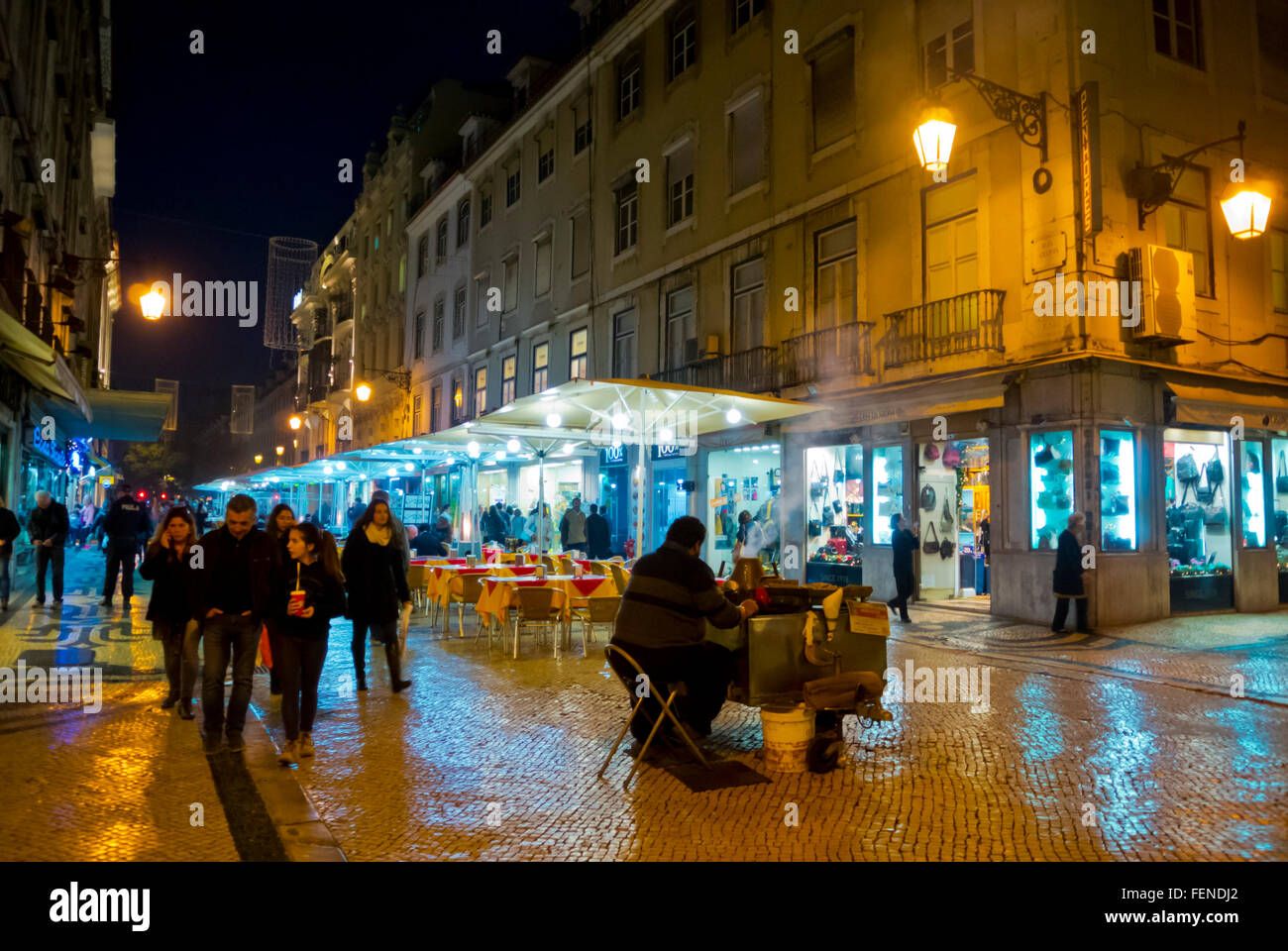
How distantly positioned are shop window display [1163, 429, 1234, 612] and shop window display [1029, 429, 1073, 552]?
1749 millimetres

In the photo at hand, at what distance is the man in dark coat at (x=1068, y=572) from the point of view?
11242 millimetres

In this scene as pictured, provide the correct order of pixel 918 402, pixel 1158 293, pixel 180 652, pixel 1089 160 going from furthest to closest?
pixel 918 402, pixel 1158 293, pixel 1089 160, pixel 180 652

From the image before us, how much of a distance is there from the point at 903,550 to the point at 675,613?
27.8 ft

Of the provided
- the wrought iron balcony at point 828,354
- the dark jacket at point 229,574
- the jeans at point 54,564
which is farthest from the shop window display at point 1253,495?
the jeans at point 54,564

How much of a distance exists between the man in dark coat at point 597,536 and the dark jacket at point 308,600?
10850 millimetres

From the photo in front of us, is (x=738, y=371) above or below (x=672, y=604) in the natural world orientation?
above

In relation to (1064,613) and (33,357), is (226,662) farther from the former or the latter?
(1064,613)

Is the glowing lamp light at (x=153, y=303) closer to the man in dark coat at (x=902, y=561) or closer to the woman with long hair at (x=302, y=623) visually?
the woman with long hair at (x=302, y=623)

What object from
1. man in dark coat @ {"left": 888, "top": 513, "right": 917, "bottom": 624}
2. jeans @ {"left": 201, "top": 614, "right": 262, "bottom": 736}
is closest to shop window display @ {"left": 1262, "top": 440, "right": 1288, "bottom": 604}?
man in dark coat @ {"left": 888, "top": 513, "right": 917, "bottom": 624}

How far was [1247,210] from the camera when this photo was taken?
11000mm

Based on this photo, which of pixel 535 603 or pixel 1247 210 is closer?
pixel 535 603

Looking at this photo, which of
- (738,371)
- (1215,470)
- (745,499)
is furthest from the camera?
(745,499)

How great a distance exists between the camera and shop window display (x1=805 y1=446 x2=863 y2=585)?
51.2 feet

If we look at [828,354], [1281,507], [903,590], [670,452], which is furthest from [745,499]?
[1281,507]
